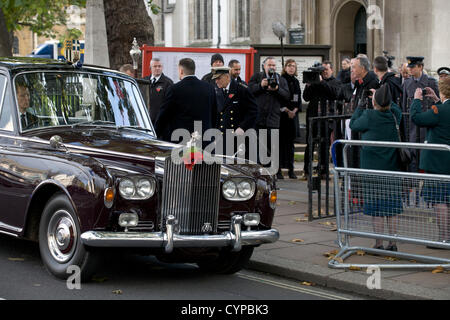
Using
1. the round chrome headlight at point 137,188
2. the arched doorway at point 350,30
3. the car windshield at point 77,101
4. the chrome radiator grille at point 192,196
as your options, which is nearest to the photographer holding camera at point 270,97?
the car windshield at point 77,101

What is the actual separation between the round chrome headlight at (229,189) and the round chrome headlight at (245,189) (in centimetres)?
6

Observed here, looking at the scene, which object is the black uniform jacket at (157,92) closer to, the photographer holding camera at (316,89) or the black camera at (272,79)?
the black camera at (272,79)

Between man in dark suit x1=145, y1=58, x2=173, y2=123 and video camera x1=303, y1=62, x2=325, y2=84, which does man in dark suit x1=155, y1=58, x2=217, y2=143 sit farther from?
video camera x1=303, y1=62, x2=325, y2=84

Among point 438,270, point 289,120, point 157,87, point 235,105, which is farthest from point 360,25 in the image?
point 438,270

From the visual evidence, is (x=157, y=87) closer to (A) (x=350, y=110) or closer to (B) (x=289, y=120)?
(B) (x=289, y=120)

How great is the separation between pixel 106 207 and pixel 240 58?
1013cm

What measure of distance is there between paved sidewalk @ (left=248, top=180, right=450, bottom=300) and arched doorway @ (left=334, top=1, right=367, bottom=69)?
60.6 feet

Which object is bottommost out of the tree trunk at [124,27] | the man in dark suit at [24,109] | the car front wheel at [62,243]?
the car front wheel at [62,243]

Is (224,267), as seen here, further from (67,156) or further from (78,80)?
(78,80)

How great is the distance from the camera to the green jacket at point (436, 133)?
30.6 ft

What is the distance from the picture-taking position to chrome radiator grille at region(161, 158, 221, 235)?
7594 millimetres

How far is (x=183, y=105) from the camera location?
34.9ft

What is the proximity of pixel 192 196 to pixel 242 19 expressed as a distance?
35000 mm

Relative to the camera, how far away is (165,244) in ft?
24.2
